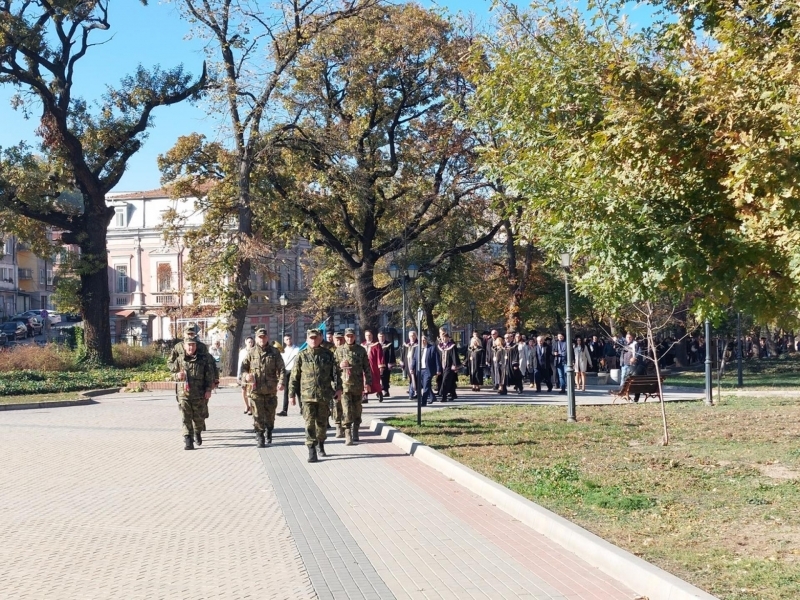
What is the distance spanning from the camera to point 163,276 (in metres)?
71.2

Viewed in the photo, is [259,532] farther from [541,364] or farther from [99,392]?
[99,392]

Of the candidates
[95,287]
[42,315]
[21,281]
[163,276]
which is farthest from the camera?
[21,281]

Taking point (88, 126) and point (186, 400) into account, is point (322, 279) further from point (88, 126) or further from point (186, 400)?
point (186, 400)

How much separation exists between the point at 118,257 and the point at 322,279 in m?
29.2

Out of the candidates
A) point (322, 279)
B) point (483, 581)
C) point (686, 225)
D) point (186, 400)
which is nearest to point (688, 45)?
point (686, 225)

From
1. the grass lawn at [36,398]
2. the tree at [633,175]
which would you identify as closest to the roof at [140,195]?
the grass lawn at [36,398]

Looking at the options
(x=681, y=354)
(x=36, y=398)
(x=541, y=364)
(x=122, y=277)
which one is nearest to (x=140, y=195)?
(x=122, y=277)

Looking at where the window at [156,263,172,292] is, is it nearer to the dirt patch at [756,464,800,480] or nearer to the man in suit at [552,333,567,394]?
the man in suit at [552,333,567,394]

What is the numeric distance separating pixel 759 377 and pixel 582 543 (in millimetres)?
32231

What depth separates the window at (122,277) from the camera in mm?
72875

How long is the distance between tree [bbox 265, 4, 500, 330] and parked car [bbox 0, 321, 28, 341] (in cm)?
3637

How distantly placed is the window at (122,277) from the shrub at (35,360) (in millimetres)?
36248

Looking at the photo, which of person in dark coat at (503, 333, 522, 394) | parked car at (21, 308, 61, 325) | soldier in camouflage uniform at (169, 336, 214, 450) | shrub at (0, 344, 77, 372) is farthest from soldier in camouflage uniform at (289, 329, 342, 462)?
parked car at (21, 308, 61, 325)

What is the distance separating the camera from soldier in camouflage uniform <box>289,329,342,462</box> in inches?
554
